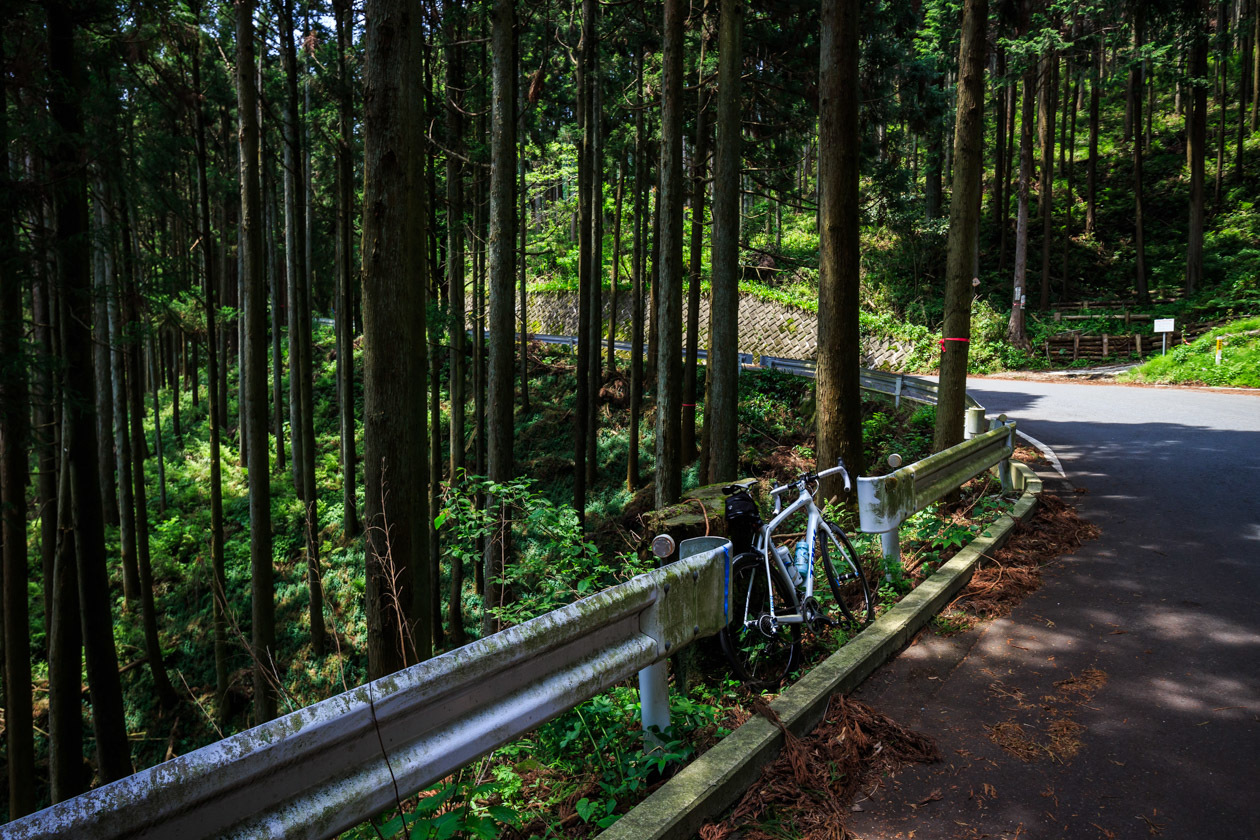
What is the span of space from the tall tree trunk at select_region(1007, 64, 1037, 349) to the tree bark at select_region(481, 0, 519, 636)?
2169 cm

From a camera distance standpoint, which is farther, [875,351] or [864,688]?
[875,351]

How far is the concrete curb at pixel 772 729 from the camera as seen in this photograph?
281 cm

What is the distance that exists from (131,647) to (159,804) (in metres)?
18.7

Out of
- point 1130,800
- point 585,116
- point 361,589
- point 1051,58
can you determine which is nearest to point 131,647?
point 361,589

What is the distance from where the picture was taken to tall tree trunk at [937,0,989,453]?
815 cm

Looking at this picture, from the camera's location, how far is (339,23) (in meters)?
14.4

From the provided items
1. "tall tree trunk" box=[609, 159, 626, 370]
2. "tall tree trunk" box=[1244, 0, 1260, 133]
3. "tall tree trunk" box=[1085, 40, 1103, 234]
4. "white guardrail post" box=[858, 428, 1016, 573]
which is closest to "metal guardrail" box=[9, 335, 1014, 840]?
"white guardrail post" box=[858, 428, 1016, 573]

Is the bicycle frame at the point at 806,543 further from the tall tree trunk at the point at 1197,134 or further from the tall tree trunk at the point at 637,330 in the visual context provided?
the tall tree trunk at the point at 1197,134

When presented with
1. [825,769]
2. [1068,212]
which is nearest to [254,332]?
[825,769]

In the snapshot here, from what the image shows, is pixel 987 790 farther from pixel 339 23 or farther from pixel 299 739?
pixel 339 23

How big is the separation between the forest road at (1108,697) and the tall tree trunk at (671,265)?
589 cm

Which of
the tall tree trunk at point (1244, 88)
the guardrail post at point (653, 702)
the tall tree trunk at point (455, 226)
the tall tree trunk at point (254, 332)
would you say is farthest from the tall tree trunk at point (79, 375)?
the tall tree trunk at point (1244, 88)

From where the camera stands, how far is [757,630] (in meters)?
4.60

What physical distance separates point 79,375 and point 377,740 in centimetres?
852
